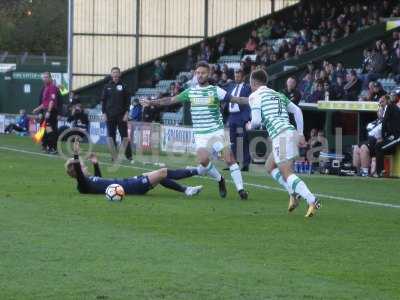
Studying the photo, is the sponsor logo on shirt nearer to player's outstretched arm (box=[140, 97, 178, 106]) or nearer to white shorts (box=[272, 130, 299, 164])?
player's outstretched arm (box=[140, 97, 178, 106])

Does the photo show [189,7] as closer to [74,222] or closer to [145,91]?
[145,91]

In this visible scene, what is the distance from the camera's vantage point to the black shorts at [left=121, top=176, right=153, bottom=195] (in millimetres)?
16984

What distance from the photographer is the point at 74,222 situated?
45.0 ft

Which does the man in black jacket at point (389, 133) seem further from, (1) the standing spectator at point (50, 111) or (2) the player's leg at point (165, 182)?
(1) the standing spectator at point (50, 111)

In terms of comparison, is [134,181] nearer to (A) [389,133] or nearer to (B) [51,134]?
(A) [389,133]

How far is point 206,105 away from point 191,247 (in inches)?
235

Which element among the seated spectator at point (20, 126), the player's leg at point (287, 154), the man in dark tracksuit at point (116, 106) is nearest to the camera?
the player's leg at point (287, 154)

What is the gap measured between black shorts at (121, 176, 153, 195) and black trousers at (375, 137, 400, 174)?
24.5 ft

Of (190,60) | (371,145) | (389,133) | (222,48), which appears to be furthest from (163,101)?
(222,48)

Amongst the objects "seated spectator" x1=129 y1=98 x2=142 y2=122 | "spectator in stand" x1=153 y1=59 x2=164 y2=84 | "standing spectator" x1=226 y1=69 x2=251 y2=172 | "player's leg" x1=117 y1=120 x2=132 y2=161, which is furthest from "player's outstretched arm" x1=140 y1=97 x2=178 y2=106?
"spectator in stand" x1=153 y1=59 x2=164 y2=84

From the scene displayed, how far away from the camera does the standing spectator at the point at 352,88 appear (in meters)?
27.2

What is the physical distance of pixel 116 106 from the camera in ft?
87.0

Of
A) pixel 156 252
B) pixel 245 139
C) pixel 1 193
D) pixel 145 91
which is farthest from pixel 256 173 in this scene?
pixel 145 91

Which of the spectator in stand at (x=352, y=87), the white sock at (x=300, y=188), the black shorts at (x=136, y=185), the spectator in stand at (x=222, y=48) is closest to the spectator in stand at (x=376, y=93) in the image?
the spectator in stand at (x=352, y=87)
